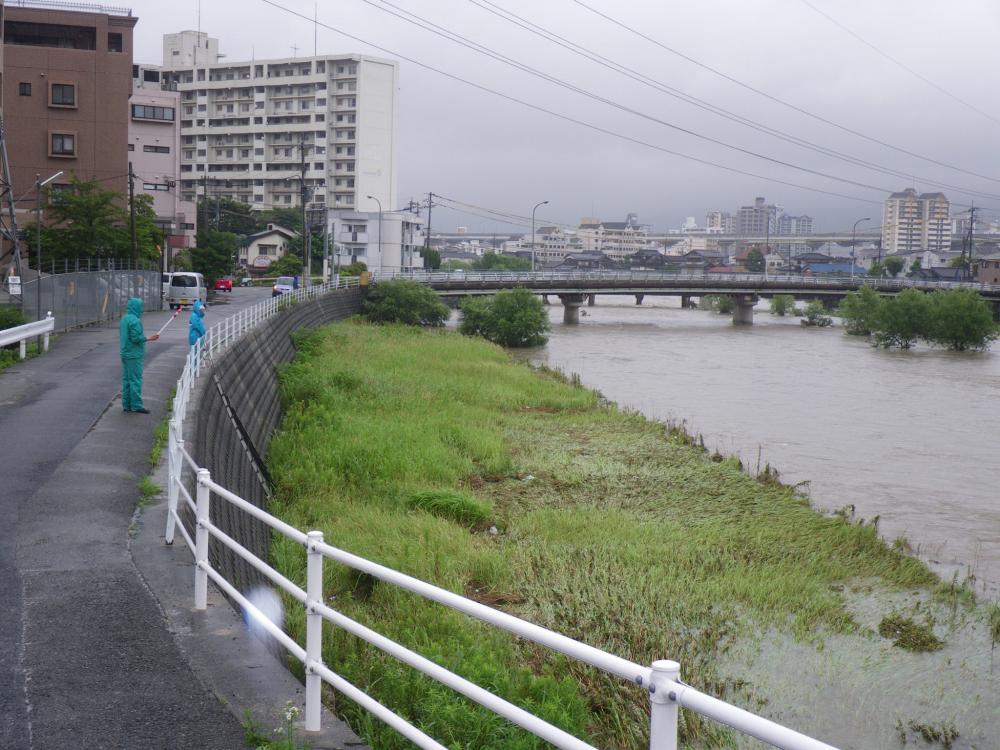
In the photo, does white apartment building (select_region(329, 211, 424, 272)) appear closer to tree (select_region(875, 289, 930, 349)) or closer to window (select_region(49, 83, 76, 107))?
window (select_region(49, 83, 76, 107))

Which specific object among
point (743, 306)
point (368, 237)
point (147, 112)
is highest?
point (147, 112)

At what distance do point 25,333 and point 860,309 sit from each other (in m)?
59.0

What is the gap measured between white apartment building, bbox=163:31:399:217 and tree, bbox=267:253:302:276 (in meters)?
21.0

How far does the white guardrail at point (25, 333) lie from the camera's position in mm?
20703

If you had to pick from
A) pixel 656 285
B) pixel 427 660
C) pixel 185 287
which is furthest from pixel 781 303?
pixel 427 660

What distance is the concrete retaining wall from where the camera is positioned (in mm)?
10841

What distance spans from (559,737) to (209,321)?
35.2 m

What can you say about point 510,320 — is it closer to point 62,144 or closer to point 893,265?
point 62,144

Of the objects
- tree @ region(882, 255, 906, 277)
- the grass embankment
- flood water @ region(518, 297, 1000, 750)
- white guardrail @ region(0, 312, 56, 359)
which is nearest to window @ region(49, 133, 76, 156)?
flood water @ region(518, 297, 1000, 750)

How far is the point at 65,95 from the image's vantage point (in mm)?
55625

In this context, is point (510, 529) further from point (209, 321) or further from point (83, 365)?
point (209, 321)

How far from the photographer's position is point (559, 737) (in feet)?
10.9

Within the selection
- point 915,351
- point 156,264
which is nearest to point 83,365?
point 156,264

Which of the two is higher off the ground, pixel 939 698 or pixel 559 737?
pixel 559 737
